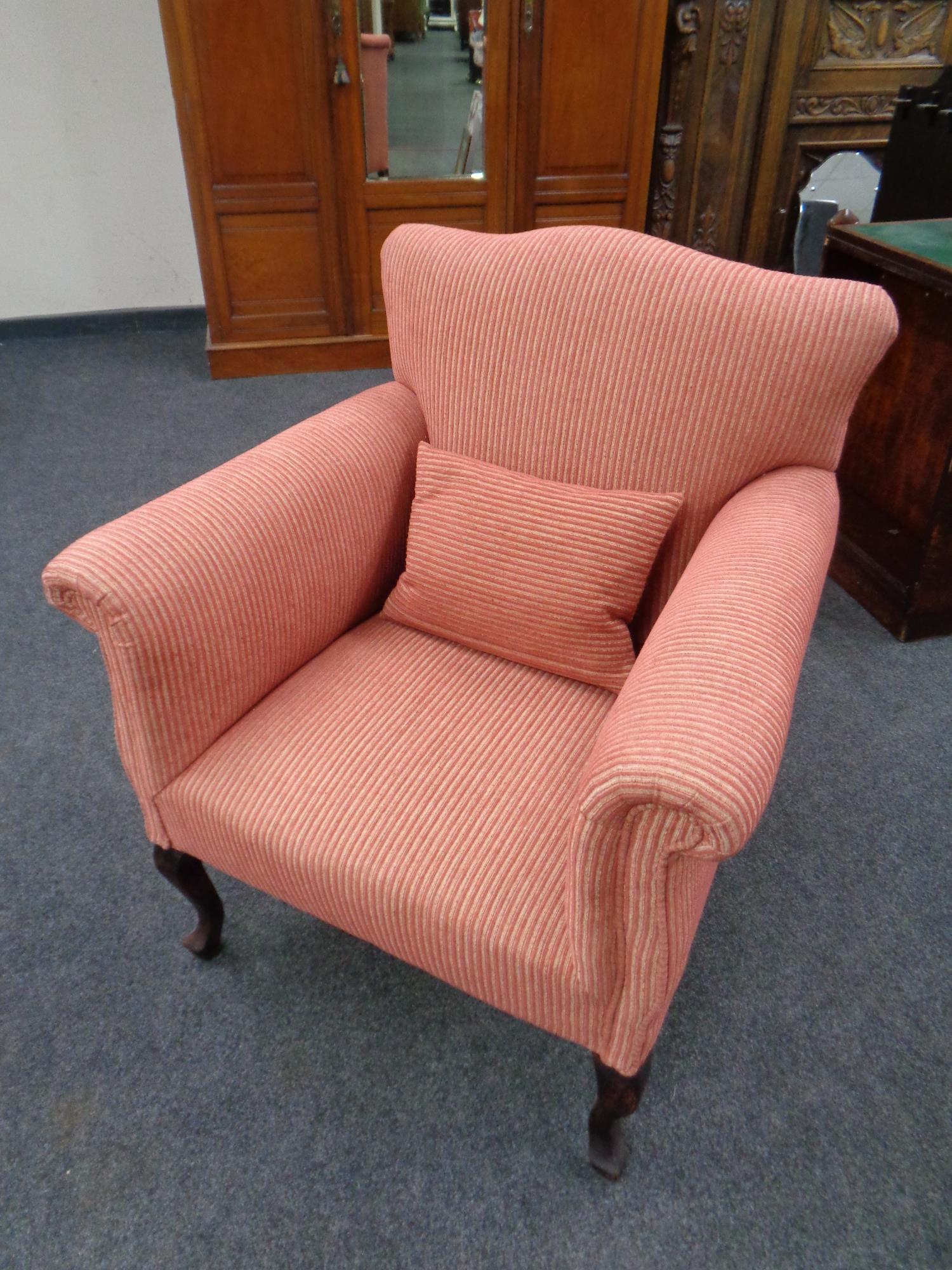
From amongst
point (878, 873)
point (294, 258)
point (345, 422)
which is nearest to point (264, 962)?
point (345, 422)

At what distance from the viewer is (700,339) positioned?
3.34 feet

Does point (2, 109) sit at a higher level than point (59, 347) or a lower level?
higher

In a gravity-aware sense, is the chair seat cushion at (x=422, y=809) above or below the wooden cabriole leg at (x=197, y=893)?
above

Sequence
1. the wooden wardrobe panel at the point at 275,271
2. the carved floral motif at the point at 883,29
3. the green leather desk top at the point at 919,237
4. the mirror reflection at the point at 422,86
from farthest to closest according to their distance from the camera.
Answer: the carved floral motif at the point at 883,29 → the wooden wardrobe panel at the point at 275,271 → the mirror reflection at the point at 422,86 → the green leather desk top at the point at 919,237

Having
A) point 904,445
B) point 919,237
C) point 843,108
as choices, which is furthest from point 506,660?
point 843,108

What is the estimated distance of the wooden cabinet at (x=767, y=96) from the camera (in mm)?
2852

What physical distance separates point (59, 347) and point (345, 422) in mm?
2417

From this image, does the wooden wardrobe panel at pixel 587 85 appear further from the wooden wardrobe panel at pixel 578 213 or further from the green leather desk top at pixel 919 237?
the green leather desk top at pixel 919 237

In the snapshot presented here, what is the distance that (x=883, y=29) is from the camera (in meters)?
3.03

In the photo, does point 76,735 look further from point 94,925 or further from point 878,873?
point 878,873

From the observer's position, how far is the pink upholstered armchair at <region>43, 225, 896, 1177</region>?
745 millimetres

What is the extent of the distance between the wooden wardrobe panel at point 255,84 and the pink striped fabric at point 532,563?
189 cm

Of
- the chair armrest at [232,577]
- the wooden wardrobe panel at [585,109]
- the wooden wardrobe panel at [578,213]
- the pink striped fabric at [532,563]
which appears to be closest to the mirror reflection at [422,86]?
the wooden wardrobe panel at [585,109]

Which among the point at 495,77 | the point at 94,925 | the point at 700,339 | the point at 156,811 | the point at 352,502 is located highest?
the point at 495,77
